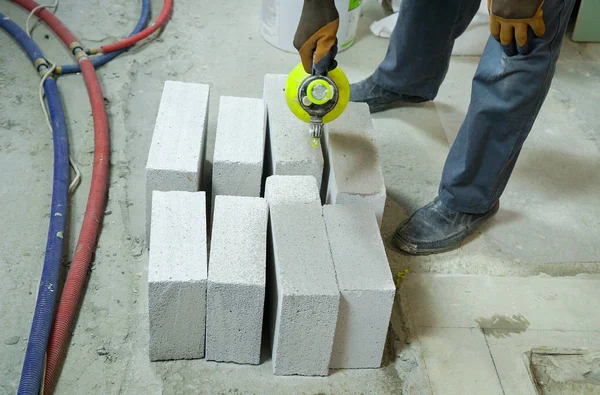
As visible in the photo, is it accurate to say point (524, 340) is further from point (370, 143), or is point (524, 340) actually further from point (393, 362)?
point (370, 143)

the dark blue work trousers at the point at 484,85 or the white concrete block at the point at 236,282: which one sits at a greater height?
the dark blue work trousers at the point at 484,85

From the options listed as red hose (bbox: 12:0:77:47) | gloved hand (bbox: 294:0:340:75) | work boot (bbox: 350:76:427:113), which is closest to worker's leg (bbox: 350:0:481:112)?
work boot (bbox: 350:76:427:113)

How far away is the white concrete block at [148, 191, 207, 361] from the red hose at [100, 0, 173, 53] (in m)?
1.40

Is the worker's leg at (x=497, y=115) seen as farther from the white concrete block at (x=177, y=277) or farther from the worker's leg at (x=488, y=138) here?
the white concrete block at (x=177, y=277)

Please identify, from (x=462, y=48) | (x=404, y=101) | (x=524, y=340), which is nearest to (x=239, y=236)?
(x=524, y=340)

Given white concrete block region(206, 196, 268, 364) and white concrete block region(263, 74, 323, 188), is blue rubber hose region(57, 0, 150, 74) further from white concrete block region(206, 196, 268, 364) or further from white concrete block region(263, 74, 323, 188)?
white concrete block region(206, 196, 268, 364)

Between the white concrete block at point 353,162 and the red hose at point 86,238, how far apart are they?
805 millimetres

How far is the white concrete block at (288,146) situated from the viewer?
2.26m

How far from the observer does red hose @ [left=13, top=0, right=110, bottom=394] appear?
1.97 m

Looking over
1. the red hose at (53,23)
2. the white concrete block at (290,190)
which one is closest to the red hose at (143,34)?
the red hose at (53,23)

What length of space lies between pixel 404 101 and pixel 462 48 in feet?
2.02

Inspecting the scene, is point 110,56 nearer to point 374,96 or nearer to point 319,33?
point 374,96

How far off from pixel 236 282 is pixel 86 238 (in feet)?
2.30

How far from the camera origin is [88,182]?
8.49 feet
